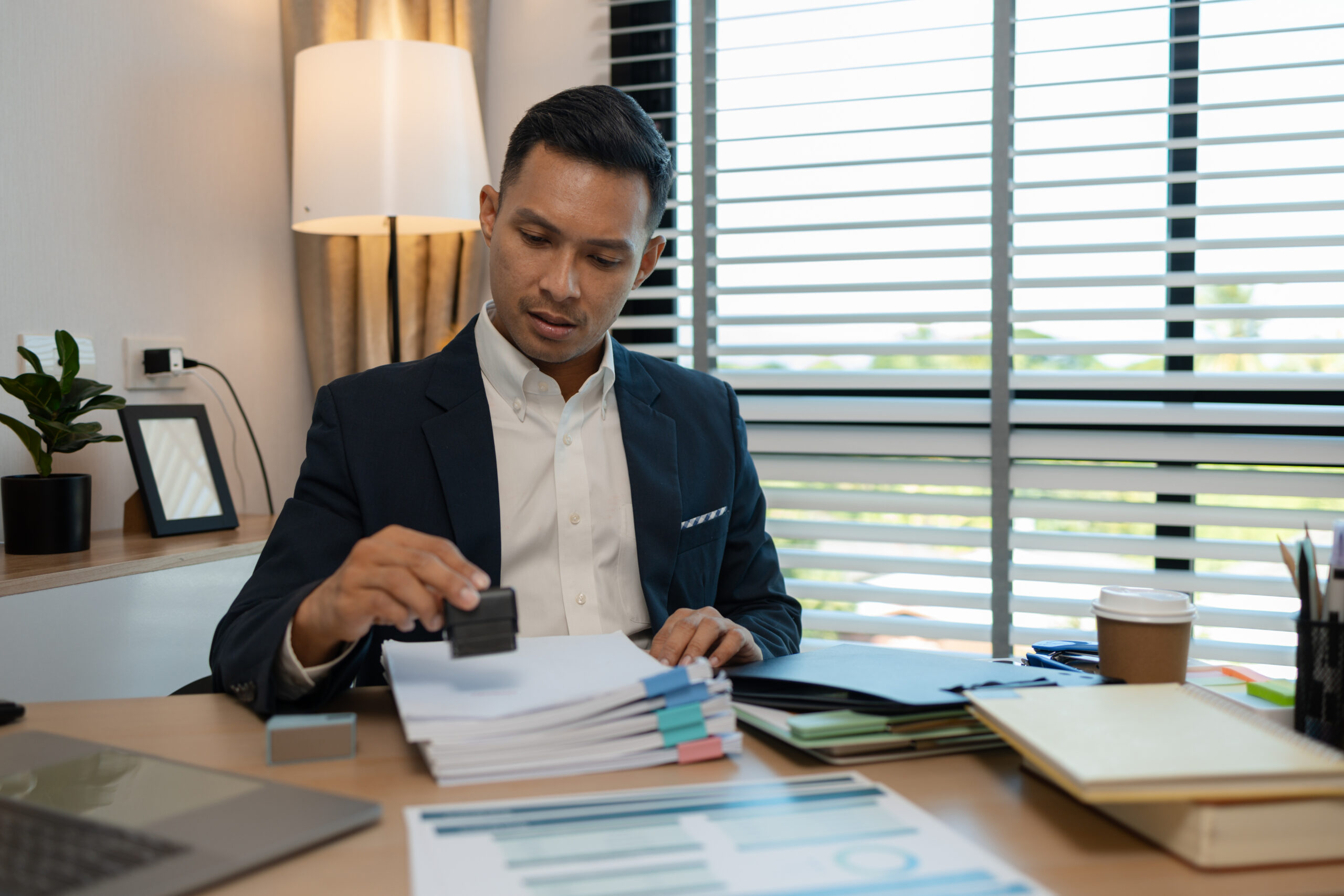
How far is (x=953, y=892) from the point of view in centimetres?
62

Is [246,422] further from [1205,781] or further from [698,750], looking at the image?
[1205,781]

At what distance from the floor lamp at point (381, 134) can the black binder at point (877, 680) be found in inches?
60.9

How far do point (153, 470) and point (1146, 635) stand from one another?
1.89m

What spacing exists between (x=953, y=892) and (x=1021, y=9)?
2.21 m

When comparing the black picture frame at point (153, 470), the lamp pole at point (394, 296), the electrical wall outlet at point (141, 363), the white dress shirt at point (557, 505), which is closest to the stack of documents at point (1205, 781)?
the white dress shirt at point (557, 505)

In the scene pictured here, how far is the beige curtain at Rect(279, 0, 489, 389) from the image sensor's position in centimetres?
261

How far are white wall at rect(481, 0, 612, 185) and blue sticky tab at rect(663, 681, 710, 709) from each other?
6.82 feet

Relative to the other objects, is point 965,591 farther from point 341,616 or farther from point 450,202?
point 341,616

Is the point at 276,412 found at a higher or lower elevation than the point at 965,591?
higher

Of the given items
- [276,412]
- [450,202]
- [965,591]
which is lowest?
[965,591]

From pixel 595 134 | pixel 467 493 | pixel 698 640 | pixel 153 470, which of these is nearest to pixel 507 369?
pixel 467 493

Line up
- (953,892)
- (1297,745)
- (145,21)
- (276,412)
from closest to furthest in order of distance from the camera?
(953,892), (1297,745), (145,21), (276,412)

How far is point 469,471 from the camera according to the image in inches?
53.1

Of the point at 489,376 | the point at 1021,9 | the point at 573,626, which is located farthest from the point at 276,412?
the point at 1021,9
